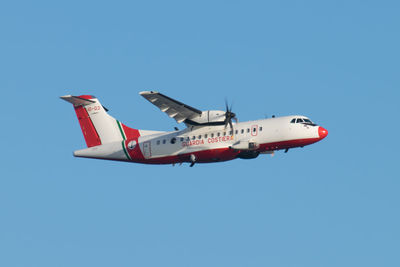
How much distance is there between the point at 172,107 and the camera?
3984 cm

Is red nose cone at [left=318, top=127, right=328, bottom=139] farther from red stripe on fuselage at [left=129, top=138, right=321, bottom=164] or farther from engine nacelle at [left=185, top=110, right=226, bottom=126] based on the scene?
engine nacelle at [left=185, top=110, right=226, bottom=126]

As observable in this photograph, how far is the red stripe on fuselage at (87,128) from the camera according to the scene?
44.0 m

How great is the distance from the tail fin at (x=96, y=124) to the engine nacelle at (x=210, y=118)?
16.1 feet

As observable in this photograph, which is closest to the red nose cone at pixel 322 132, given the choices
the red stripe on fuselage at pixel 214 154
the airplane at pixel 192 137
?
the airplane at pixel 192 137

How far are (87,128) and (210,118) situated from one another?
8695 mm

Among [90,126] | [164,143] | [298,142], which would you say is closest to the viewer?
[298,142]

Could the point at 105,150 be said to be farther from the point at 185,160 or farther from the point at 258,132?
the point at 258,132

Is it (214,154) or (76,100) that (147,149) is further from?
(76,100)

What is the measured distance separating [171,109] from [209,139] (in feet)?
8.98

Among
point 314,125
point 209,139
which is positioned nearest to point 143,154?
point 209,139

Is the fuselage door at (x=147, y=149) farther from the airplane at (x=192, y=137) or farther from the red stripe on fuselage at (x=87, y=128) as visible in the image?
the red stripe on fuselage at (x=87, y=128)

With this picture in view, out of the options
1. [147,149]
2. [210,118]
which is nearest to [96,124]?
[147,149]

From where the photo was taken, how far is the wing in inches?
1533

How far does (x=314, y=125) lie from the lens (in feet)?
128
